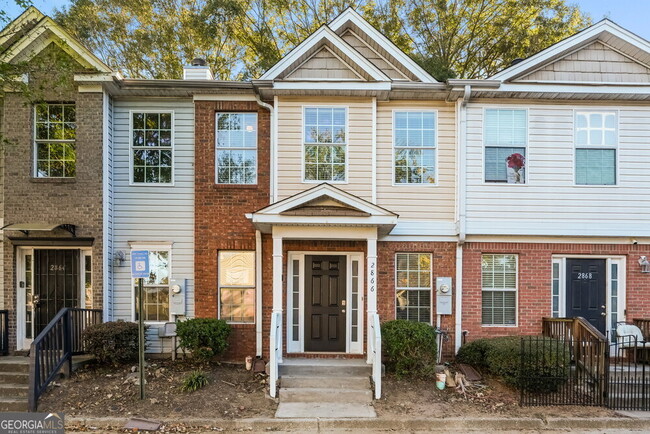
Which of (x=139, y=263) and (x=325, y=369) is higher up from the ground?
(x=139, y=263)

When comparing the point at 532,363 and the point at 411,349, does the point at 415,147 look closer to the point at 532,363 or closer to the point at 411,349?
the point at 411,349

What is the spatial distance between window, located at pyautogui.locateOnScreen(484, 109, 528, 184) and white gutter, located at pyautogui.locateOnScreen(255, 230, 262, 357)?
16.3 ft

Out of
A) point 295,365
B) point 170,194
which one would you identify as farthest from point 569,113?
point 170,194

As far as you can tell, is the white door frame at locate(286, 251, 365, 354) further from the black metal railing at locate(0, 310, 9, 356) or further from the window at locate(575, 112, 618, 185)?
the black metal railing at locate(0, 310, 9, 356)

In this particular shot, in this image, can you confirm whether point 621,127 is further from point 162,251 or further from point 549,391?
point 162,251

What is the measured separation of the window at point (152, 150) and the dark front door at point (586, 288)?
347 inches

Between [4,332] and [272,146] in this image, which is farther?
[272,146]

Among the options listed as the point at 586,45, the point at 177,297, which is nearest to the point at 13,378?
the point at 177,297

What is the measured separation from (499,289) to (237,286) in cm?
553

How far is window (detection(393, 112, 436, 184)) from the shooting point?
30.9ft

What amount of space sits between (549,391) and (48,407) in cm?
821

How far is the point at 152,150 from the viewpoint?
9.50 metres

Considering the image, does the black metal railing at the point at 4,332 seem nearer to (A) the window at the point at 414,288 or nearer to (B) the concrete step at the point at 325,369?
(B) the concrete step at the point at 325,369

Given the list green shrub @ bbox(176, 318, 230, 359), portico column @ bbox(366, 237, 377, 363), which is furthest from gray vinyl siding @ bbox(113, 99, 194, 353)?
portico column @ bbox(366, 237, 377, 363)
